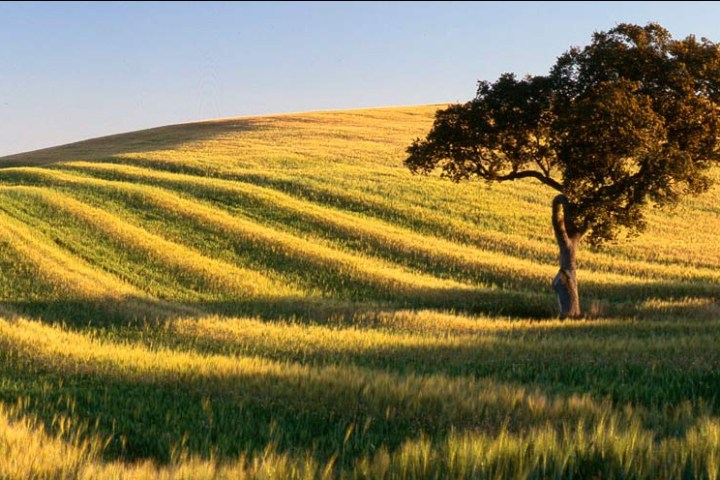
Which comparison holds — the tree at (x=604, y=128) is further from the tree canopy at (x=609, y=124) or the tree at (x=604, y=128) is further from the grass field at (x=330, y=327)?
the grass field at (x=330, y=327)

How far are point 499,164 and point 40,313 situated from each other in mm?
14584

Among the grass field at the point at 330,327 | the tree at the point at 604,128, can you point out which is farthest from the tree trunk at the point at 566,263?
the grass field at the point at 330,327

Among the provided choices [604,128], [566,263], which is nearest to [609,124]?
[604,128]

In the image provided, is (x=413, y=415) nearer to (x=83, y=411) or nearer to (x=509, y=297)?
(x=83, y=411)

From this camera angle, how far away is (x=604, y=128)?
20.5 metres

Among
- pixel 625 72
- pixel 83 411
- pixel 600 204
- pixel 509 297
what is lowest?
pixel 509 297

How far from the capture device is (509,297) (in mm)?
24609

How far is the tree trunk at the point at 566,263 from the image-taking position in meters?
22.7

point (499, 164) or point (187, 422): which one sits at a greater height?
point (499, 164)

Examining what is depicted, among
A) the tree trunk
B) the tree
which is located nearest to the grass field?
the tree trunk

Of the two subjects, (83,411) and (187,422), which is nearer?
(187,422)

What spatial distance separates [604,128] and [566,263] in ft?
15.5

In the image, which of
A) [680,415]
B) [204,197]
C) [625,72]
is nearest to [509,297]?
[625,72]

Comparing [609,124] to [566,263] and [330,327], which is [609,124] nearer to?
[566,263]
